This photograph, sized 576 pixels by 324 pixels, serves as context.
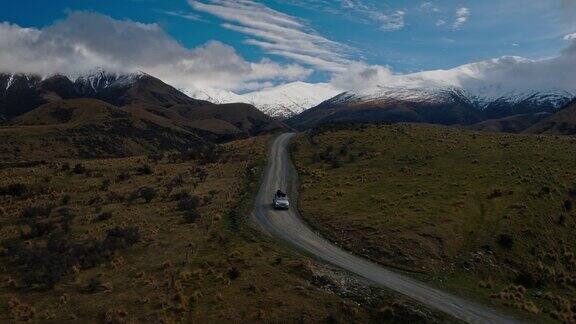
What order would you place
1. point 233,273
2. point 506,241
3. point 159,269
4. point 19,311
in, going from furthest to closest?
point 506,241 → point 159,269 → point 233,273 → point 19,311

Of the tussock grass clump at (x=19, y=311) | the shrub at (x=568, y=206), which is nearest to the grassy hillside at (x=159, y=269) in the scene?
the tussock grass clump at (x=19, y=311)

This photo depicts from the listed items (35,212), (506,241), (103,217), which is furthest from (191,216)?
(506,241)

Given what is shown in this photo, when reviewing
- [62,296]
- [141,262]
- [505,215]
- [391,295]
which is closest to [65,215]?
[141,262]

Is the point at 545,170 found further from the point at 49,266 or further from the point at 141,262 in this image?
the point at 49,266

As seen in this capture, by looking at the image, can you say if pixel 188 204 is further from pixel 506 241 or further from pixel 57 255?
pixel 506 241

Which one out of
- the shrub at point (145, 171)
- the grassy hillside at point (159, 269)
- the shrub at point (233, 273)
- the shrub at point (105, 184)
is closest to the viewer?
the grassy hillside at point (159, 269)

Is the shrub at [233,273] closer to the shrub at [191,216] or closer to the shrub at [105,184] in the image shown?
the shrub at [191,216]
